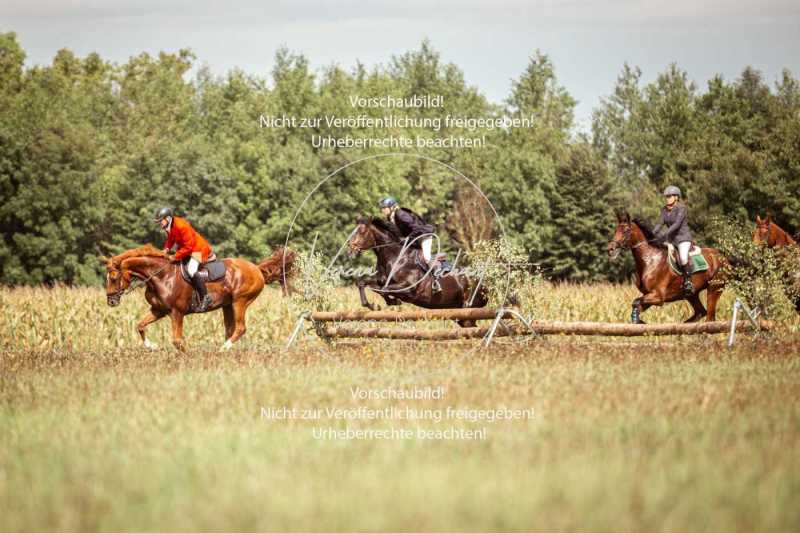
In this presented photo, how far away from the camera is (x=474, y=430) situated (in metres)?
8.70

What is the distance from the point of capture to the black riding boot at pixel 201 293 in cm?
1633

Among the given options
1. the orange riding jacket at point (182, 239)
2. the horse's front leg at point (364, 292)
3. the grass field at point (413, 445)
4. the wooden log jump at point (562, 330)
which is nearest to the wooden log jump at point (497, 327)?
the wooden log jump at point (562, 330)

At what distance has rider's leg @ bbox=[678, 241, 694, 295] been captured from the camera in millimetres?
17547

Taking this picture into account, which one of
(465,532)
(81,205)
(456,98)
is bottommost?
(465,532)

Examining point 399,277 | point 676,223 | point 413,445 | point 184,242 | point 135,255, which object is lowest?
point 413,445

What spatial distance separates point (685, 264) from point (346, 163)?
2336 centimetres

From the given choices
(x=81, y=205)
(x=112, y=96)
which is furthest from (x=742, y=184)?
(x=112, y=96)

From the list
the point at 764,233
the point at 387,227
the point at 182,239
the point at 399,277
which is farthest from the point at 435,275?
the point at 764,233

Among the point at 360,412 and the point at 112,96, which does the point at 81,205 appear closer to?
the point at 112,96

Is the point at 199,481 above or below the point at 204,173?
below

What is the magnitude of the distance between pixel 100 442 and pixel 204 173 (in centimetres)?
3432

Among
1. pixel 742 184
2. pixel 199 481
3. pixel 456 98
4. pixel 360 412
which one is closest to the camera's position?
pixel 199 481

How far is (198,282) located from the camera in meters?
16.3

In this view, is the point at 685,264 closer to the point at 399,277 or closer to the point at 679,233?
the point at 679,233
